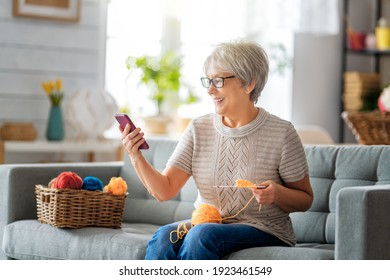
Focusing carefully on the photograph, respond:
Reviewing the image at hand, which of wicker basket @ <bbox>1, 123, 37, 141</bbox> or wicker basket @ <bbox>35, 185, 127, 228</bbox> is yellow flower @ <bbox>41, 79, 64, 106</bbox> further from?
wicker basket @ <bbox>35, 185, 127, 228</bbox>

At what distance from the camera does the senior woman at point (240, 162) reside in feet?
8.54

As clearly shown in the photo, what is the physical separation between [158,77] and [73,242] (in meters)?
2.61

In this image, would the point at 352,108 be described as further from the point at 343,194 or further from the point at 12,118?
the point at 343,194

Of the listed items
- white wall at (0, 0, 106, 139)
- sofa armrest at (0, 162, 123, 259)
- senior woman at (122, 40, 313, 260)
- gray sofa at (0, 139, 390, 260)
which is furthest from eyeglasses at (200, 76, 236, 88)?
white wall at (0, 0, 106, 139)

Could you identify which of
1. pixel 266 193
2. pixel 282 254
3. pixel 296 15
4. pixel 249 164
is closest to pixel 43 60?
pixel 296 15

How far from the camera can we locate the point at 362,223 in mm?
2232

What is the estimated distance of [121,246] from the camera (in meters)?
2.76

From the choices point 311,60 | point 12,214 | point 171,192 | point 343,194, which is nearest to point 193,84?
point 311,60

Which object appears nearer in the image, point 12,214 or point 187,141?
point 187,141

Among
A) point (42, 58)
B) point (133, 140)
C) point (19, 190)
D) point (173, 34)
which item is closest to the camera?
point (133, 140)

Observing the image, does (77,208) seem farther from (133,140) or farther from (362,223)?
(362,223)

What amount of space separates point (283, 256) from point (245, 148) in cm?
42

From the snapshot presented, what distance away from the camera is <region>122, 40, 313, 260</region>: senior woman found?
2604 mm

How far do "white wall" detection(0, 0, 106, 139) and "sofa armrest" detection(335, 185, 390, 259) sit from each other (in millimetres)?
3104
